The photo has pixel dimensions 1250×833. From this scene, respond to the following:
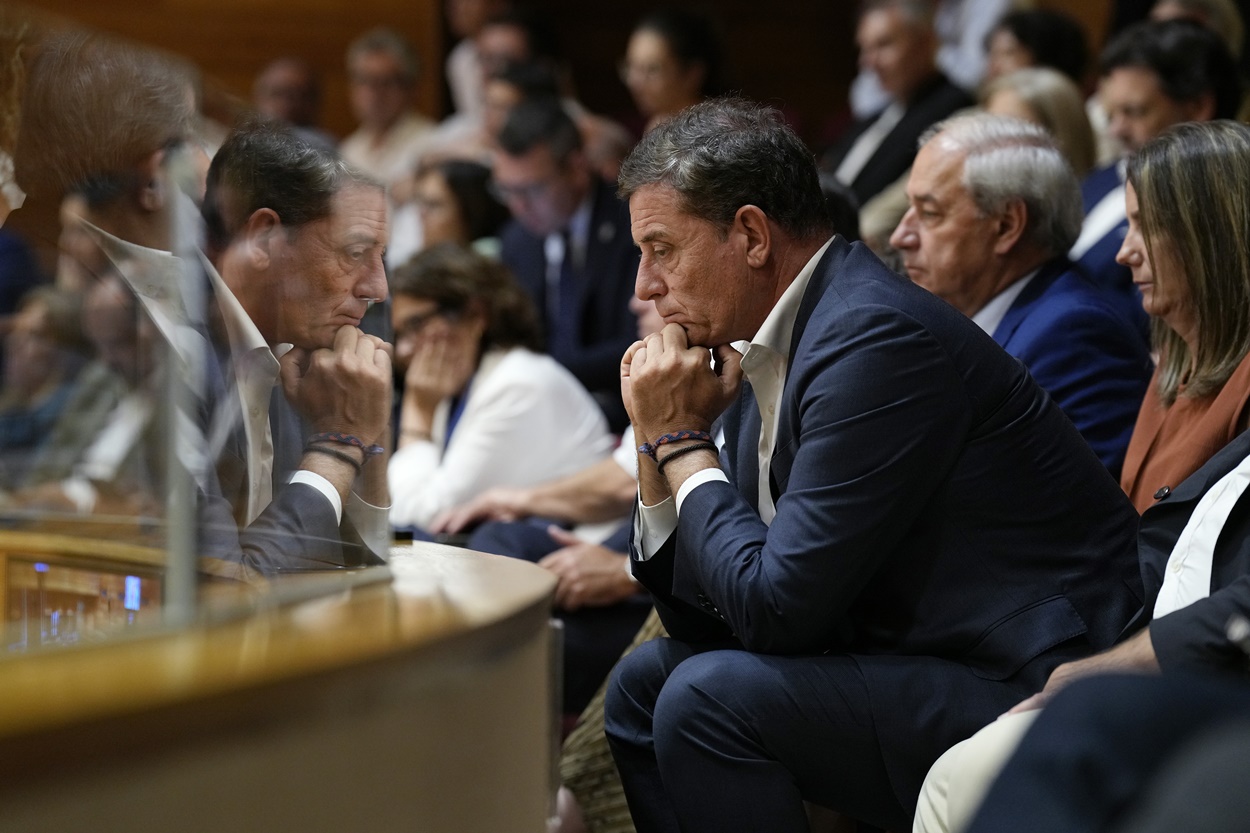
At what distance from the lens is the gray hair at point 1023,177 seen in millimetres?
2531

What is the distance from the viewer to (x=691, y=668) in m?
1.79

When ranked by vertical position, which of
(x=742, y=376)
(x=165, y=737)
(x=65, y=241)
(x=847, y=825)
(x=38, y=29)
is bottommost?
(x=847, y=825)

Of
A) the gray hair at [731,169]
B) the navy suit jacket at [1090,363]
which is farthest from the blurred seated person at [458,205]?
the gray hair at [731,169]

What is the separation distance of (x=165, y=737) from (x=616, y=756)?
107 centimetres

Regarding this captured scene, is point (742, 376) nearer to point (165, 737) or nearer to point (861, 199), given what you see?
A: point (165, 737)

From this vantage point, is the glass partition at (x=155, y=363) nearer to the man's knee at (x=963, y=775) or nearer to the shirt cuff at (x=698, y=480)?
the shirt cuff at (x=698, y=480)

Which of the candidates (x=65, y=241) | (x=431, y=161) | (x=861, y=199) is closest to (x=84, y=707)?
(x=65, y=241)

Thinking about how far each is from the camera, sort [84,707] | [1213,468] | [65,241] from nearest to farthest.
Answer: [84,707] → [65,241] → [1213,468]

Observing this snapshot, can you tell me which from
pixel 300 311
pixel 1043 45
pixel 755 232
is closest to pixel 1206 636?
pixel 755 232

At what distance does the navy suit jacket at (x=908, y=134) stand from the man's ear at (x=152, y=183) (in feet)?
9.39

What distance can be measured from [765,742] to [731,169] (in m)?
0.70

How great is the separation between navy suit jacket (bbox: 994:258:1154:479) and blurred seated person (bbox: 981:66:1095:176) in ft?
3.77

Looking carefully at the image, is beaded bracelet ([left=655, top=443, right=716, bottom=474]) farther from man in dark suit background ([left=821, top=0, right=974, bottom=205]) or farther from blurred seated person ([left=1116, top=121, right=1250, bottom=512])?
man in dark suit background ([left=821, top=0, right=974, bottom=205])

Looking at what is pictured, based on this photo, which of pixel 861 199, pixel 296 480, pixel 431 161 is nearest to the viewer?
pixel 296 480
